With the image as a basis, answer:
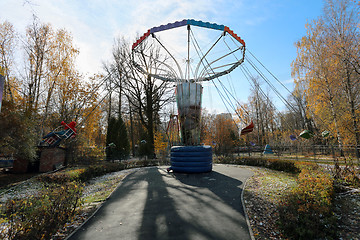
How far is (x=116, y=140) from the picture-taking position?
20547 mm

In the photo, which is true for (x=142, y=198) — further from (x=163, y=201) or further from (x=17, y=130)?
(x=17, y=130)

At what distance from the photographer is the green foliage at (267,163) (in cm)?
1016

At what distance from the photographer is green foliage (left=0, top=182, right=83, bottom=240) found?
3.04 m

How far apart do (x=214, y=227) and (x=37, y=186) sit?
7.94 m

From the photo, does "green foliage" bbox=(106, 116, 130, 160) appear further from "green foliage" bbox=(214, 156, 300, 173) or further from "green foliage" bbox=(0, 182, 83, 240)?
"green foliage" bbox=(0, 182, 83, 240)

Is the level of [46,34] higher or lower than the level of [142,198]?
higher

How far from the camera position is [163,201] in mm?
5547

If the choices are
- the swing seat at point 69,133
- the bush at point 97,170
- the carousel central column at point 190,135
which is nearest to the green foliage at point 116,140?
the bush at point 97,170

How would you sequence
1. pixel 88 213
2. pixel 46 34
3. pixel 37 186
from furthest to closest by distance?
pixel 46 34 < pixel 37 186 < pixel 88 213

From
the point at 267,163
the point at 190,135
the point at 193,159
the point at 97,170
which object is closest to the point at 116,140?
the point at 97,170

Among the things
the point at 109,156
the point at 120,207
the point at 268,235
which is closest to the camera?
the point at 268,235

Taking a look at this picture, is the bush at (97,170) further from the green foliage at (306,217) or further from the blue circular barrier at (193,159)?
the green foliage at (306,217)

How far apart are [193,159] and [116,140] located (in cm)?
1348

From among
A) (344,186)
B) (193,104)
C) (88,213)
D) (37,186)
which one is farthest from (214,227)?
(37,186)
